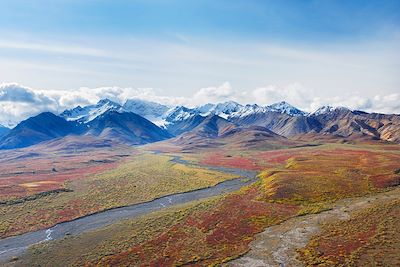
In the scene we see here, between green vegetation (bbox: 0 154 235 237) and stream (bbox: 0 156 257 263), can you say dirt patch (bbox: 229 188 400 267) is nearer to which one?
stream (bbox: 0 156 257 263)

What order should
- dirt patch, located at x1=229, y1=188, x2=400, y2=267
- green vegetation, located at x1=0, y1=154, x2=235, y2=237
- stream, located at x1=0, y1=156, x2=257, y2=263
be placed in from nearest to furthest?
dirt patch, located at x1=229, y1=188, x2=400, y2=267, stream, located at x1=0, y1=156, x2=257, y2=263, green vegetation, located at x1=0, y1=154, x2=235, y2=237

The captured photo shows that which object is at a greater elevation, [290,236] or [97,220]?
[290,236]

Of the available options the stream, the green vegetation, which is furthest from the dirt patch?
the green vegetation

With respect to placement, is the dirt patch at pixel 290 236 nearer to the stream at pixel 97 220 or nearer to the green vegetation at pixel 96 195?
the stream at pixel 97 220

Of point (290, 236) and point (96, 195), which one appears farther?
point (96, 195)

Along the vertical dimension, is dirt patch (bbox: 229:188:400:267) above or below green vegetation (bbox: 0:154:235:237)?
above

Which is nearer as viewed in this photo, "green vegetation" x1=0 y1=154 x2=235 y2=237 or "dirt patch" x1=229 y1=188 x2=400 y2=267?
"dirt patch" x1=229 y1=188 x2=400 y2=267

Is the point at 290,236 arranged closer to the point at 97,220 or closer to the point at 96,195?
the point at 97,220

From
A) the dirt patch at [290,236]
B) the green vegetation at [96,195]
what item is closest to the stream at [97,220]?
the green vegetation at [96,195]

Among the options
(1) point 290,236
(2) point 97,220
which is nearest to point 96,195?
(2) point 97,220

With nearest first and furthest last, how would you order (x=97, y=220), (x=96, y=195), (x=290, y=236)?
(x=290, y=236)
(x=97, y=220)
(x=96, y=195)

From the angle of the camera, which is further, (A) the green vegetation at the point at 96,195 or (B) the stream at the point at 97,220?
(A) the green vegetation at the point at 96,195
